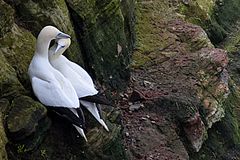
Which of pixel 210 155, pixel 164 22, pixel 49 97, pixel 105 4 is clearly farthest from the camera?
pixel 164 22

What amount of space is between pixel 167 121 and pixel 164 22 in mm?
3751

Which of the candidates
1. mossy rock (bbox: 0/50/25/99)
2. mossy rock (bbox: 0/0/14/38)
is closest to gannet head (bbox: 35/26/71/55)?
mossy rock (bbox: 0/50/25/99)

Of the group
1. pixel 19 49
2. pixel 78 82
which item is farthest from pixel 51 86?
pixel 19 49

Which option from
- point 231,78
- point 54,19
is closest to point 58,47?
point 54,19

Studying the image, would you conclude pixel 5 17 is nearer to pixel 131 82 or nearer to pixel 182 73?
pixel 131 82

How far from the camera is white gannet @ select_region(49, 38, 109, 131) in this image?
6.97 metres

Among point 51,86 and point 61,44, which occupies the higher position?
point 61,44

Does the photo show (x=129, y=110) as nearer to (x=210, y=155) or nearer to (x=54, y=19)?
(x=210, y=155)

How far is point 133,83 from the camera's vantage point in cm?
1125

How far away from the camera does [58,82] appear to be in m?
6.62

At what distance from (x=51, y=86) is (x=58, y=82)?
14 centimetres

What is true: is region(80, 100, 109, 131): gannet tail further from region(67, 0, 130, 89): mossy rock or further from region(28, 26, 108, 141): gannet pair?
region(67, 0, 130, 89): mossy rock

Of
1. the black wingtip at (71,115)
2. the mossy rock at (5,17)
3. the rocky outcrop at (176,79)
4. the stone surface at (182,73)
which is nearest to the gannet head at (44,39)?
the mossy rock at (5,17)

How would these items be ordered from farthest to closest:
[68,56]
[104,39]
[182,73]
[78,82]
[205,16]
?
[205,16]
[182,73]
[104,39]
[68,56]
[78,82]
